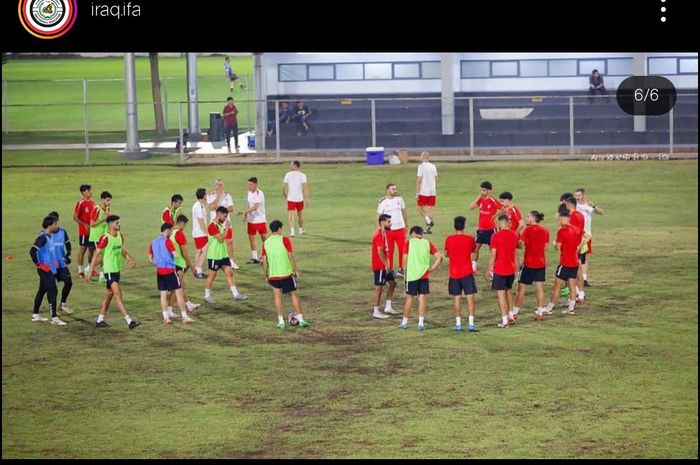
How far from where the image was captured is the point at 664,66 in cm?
4278

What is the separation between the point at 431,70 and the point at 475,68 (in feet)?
6.22

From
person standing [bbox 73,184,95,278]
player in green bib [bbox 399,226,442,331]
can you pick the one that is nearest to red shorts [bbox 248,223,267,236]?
person standing [bbox 73,184,95,278]

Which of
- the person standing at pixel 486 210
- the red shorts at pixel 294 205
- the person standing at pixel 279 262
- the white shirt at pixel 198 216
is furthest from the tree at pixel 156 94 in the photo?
the person standing at pixel 279 262

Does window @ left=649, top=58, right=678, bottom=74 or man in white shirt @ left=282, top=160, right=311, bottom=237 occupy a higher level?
window @ left=649, top=58, right=678, bottom=74

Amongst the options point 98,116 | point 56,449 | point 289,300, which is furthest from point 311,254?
point 98,116

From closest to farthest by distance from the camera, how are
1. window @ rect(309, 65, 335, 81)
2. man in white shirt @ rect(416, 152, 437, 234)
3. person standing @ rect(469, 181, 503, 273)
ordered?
person standing @ rect(469, 181, 503, 273) < man in white shirt @ rect(416, 152, 437, 234) < window @ rect(309, 65, 335, 81)

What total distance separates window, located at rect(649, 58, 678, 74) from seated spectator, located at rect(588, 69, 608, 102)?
80.0 inches

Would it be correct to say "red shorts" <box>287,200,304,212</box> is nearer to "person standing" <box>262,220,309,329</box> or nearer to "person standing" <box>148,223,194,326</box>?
"person standing" <box>148,223,194,326</box>

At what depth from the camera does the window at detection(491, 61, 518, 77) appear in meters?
46.4

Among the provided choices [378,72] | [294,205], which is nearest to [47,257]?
[294,205]

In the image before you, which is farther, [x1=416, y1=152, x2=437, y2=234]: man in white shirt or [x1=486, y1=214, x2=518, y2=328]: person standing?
[x1=416, y1=152, x2=437, y2=234]: man in white shirt

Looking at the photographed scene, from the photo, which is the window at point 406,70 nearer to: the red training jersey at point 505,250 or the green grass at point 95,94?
the green grass at point 95,94
